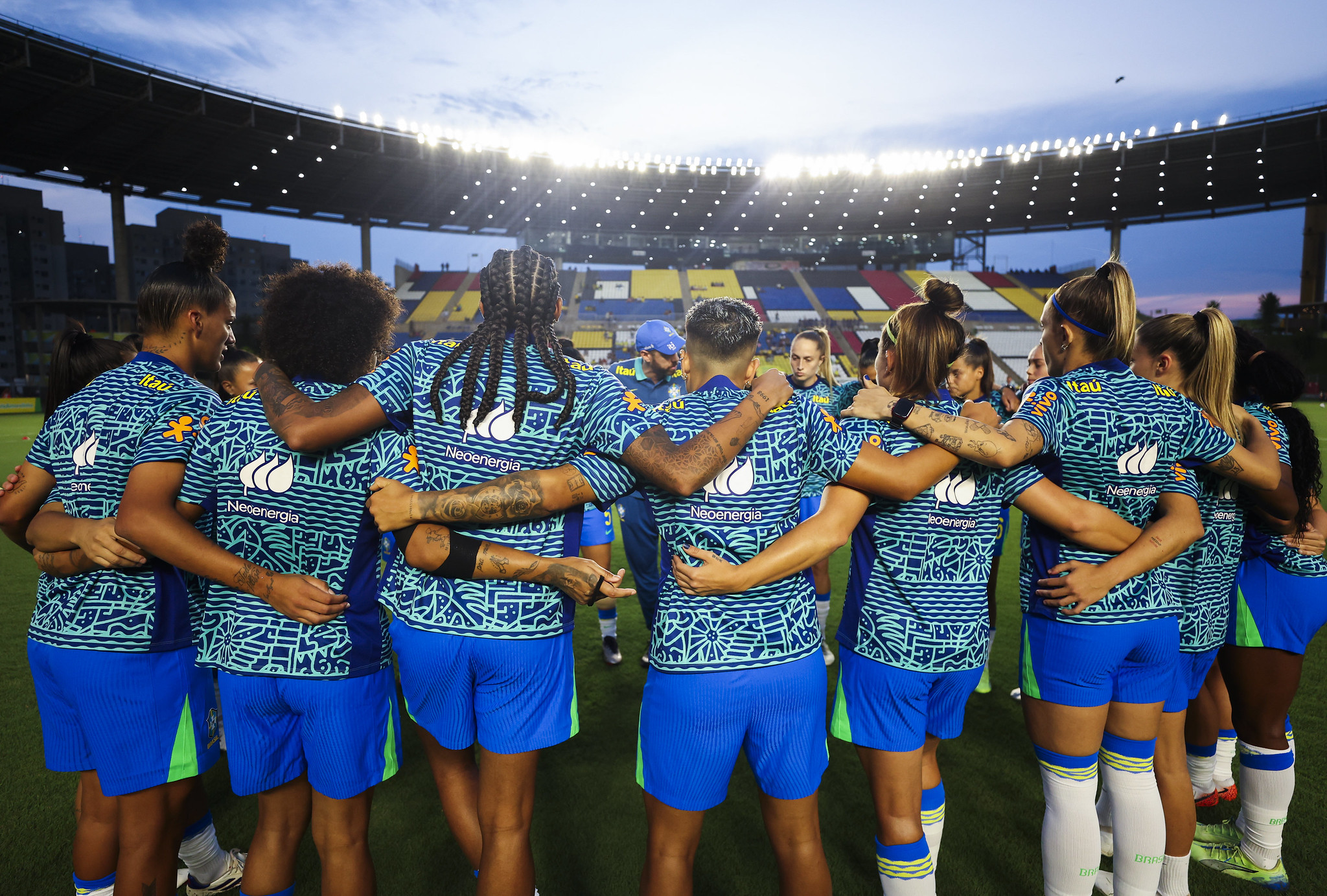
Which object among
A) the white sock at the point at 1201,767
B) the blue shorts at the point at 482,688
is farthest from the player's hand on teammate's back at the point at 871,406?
the white sock at the point at 1201,767

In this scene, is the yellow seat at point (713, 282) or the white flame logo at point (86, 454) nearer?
the white flame logo at point (86, 454)

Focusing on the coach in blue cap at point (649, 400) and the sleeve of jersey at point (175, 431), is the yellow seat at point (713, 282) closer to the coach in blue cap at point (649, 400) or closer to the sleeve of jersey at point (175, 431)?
the coach in blue cap at point (649, 400)

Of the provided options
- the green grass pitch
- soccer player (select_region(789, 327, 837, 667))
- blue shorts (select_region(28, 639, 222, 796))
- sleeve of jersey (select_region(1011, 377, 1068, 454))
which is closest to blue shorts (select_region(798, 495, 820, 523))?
soccer player (select_region(789, 327, 837, 667))

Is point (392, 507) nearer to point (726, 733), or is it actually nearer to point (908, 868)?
point (726, 733)

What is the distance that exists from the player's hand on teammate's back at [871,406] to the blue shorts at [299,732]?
1565 millimetres

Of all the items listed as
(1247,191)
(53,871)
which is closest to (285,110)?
(53,871)

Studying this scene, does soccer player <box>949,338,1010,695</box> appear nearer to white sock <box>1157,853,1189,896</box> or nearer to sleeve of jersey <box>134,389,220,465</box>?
white sock <box>1157,853,1189,896</box>

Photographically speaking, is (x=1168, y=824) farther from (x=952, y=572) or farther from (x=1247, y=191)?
(x=1247, y=191)

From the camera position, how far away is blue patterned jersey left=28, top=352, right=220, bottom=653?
2072 millimetres

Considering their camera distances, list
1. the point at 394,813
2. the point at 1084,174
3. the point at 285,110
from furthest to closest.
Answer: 1. the point at 1084,174
2. the point at 285,110
3. the point at 394,813

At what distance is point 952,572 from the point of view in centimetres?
216

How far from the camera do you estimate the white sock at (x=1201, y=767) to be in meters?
3.07

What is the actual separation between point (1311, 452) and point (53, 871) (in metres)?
5.31

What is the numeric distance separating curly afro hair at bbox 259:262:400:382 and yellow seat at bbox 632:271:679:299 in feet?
137
